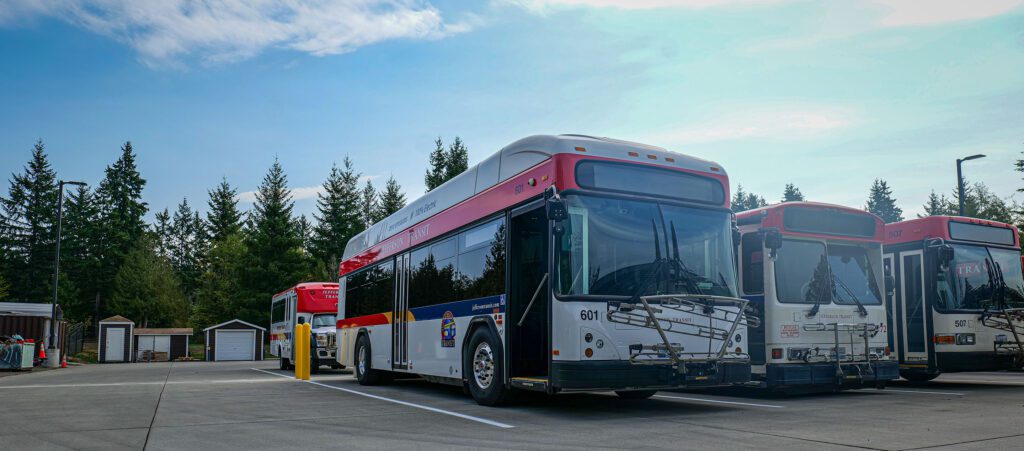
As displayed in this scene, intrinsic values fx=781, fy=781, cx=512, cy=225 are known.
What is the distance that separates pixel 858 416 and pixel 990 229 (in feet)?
24.3

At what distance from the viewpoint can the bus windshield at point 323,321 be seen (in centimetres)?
2544

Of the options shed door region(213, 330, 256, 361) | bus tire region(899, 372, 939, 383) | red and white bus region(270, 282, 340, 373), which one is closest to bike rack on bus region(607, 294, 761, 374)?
bus tire region(899, 372, 939, 383)

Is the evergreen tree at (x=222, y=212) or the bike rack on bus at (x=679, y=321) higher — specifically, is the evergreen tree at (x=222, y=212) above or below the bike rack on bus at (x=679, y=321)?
above

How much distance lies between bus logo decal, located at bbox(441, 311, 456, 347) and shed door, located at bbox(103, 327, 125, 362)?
4298 centimetres

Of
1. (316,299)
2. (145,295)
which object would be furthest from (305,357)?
(145,295)

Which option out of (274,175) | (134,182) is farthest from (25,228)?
(274,175)

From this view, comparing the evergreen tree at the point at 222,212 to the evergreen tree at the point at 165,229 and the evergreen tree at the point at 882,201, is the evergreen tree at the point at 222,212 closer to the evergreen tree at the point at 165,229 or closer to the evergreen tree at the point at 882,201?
the evergreen tree at the point at 165,229

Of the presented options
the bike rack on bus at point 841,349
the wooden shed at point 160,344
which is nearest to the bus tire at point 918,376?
the bike rack on bus at point 841,349

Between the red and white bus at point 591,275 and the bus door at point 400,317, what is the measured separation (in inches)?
85.4

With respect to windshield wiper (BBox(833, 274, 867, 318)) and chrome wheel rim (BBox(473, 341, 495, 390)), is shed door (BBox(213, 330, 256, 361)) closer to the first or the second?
chrome wheel rim (BBox(473, 341, 495, 390))

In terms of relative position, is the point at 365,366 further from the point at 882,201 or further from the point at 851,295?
the point at 882,201

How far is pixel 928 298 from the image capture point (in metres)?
13.6

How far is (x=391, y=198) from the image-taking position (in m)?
72.4

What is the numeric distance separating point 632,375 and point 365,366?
9.04 m
